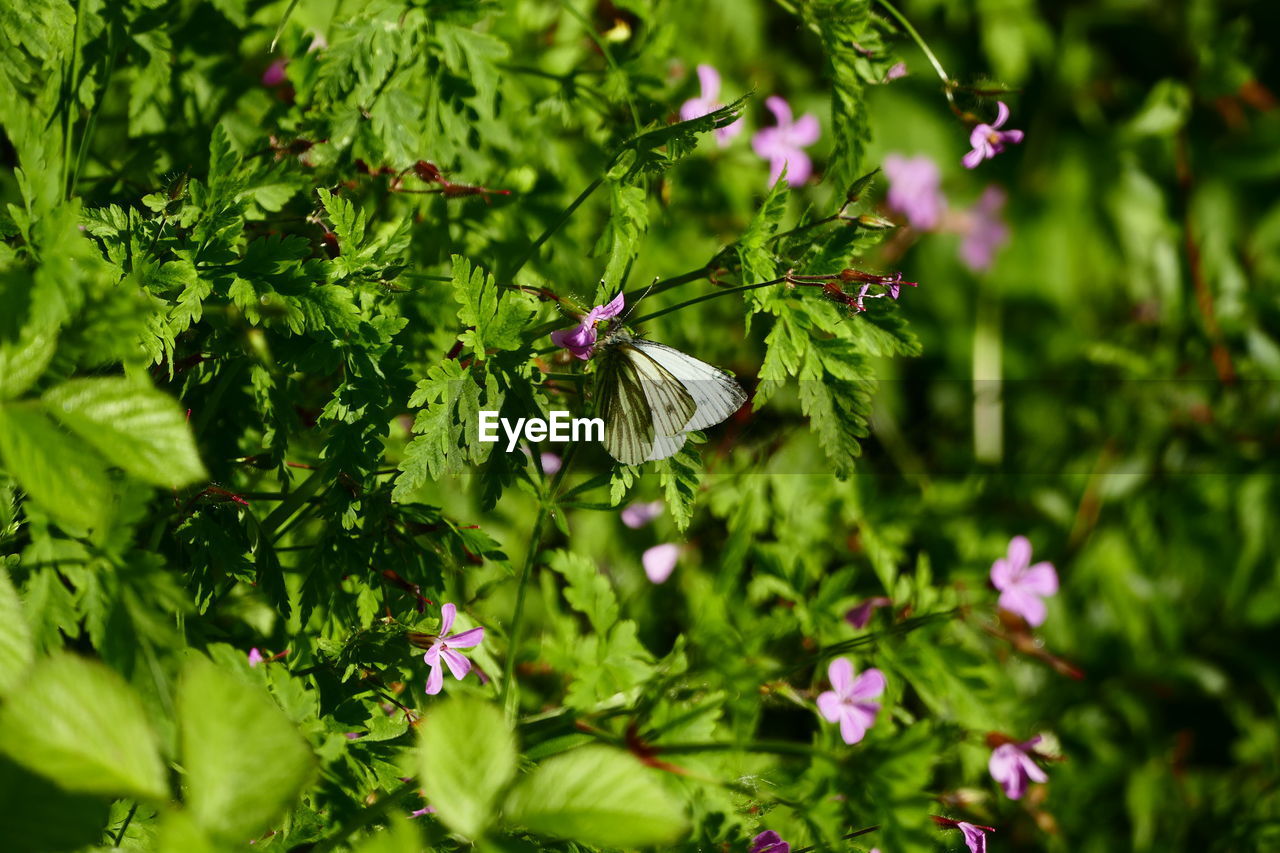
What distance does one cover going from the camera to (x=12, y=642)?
920 mm

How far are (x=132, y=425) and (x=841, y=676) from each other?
4.30ft

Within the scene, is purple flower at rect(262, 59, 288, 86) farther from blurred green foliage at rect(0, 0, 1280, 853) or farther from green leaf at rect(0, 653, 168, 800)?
green leaf at rect(0, 653, 168, 800)

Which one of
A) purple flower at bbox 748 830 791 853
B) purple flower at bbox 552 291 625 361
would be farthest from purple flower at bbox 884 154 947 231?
purple flower at bbox 748 830 791 853

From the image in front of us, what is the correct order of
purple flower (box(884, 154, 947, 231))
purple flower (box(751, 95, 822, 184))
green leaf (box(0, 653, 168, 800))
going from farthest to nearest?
purple flower (box(884, 154, 947, 231)), purple flower (box(751, 95, 822, 184)), green leaf (box(0, 653, 168, 800))

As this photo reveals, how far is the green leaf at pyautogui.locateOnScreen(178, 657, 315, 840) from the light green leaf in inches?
8.5

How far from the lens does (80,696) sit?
2.43 ft

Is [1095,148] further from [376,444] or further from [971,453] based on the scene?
[376,444]

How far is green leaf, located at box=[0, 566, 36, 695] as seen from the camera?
905 mm

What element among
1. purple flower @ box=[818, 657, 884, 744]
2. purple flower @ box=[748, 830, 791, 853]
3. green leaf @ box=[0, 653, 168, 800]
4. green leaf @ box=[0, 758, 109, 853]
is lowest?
purple flower @ box=[818, 657, 884, 744]

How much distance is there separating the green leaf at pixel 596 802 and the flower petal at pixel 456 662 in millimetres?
693

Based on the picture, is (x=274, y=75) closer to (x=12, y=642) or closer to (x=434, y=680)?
(x=434, y=680)

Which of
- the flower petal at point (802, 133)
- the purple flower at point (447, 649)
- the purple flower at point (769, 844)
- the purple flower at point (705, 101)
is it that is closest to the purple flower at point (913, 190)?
the flower petal at point (802, 133)

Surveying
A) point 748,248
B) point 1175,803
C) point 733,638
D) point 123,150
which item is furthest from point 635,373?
point 1175,803

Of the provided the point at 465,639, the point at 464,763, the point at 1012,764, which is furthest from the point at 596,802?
the point at 1012,764
